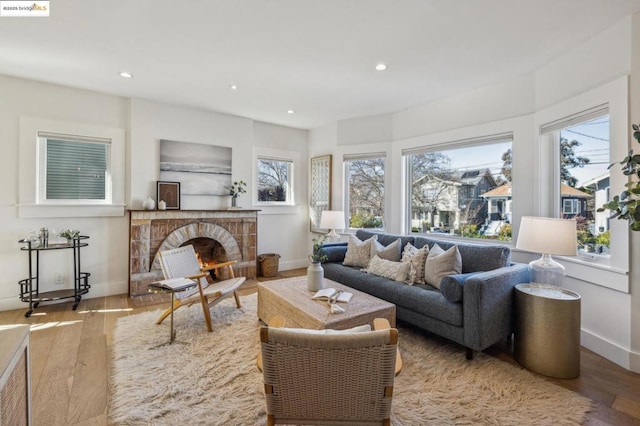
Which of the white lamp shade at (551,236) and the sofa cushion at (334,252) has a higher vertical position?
the white lamp shade at (551,236)

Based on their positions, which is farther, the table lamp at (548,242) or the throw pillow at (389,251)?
the throw pillow at (389,251)

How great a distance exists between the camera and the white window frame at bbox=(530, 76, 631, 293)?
2.38 meters

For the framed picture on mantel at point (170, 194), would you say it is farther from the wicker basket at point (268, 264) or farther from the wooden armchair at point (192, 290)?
the wicker basket at point (268, 264)

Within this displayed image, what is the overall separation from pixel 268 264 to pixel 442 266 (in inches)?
121

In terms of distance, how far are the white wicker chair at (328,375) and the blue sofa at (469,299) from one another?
1.46 metres

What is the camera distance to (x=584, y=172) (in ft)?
9.49

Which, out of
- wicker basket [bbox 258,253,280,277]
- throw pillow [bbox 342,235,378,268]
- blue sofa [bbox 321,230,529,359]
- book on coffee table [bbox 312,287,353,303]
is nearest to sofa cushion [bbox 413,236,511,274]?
blue sofa [bbox 321,230,529,359]

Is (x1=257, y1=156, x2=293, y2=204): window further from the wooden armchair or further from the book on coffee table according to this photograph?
the book on coffee table

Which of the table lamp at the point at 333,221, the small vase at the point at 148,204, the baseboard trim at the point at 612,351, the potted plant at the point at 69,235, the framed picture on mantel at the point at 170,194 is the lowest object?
the baseboard trim at the point at 612,351

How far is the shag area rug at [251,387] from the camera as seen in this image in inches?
71.9

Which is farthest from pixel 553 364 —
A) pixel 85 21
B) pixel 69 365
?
pixel 85 21

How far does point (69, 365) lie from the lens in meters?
2.39

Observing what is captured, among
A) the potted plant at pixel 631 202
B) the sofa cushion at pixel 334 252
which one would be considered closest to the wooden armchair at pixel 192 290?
the sofa cushion at pixel 334 252

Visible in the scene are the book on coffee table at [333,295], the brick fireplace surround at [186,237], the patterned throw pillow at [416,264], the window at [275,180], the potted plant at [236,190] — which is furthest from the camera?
the window at [275,180]
